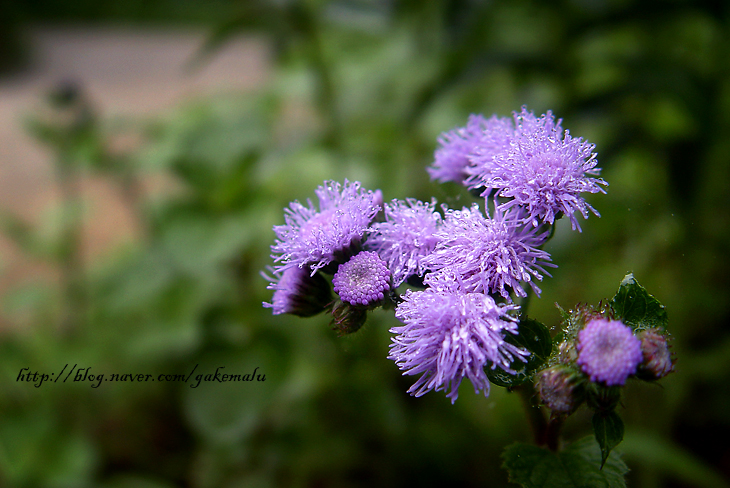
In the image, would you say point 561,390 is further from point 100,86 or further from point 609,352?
point 100,86

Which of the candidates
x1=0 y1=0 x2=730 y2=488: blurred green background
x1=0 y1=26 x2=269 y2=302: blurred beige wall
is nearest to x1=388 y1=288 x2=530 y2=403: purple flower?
x1=0 y1=0 x2=730 y2=488: blurred green background

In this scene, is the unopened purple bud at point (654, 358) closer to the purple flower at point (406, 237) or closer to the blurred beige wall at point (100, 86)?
the purple flower at point (406, 237)

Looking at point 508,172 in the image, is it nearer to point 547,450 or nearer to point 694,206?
point 547,450

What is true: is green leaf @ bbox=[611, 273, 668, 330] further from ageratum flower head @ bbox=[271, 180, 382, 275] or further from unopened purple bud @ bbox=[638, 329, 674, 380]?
ageratum flower head @ bbox=[271, 180, 382, 275]

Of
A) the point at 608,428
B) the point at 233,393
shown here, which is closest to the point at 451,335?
the point at 608,428

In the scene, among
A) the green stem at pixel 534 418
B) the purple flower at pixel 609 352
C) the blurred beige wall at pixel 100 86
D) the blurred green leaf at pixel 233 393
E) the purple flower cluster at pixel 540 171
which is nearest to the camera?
the purple flower at pixel 609 352

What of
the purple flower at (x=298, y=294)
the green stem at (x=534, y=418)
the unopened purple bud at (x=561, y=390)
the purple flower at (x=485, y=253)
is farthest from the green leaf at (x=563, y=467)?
the purple flower at (x=298, y=294)
